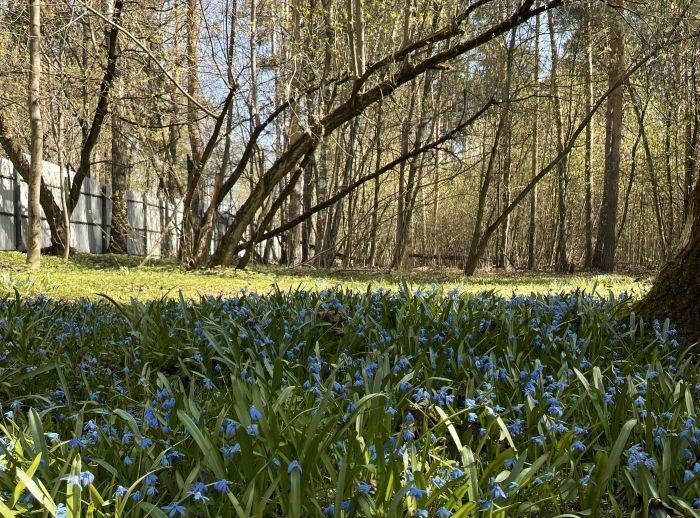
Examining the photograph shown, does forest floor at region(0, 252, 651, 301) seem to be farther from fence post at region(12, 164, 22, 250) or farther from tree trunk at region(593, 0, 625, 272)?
tree trunk at region(593, 0, 625, 272)

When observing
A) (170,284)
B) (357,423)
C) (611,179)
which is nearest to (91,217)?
(170,284)

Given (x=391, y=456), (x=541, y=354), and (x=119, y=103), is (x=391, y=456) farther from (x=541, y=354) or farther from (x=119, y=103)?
(x=119, y=103)

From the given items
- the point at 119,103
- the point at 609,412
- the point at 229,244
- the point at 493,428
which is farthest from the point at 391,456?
the point at 119,103

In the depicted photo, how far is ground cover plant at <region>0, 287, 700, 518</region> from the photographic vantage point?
1363 mm

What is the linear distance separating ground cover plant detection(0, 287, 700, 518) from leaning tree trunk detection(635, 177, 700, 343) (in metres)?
0.14

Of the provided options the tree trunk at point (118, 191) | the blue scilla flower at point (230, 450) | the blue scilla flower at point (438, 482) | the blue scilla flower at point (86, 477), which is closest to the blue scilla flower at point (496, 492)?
the blue scilla flower at point (438, 482)

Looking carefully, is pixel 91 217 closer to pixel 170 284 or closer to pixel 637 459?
pixel 170 284

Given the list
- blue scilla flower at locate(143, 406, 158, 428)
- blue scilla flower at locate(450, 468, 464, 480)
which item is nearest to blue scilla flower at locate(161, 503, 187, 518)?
blue scilla flower at locate(143, 406, 158, 428)

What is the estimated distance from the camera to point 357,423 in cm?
163

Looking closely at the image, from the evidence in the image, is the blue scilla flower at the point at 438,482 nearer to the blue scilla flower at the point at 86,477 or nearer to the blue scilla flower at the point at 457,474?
the blue scilla flower at the point at 457,474

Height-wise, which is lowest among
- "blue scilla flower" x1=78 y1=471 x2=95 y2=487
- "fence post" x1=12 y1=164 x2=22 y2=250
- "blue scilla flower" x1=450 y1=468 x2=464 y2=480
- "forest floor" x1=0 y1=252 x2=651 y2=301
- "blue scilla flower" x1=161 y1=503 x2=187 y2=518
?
"blue scilla flower" x1=161 y1=503 x2=187 y2=518

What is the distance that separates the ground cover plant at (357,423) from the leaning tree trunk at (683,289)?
14 centimetres

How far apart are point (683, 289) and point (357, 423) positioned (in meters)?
2.25

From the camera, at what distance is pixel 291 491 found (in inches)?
51.3
